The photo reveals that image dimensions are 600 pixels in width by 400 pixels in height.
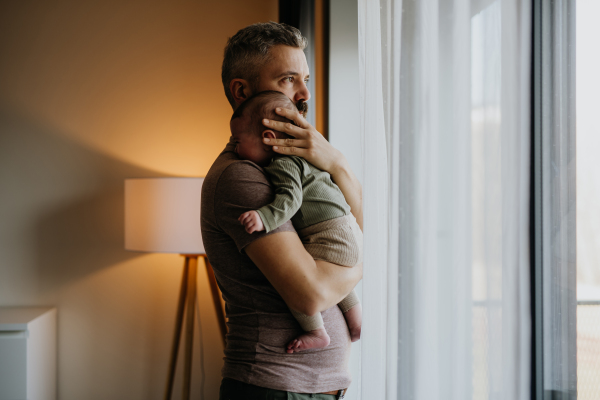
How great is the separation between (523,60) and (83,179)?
276 cm

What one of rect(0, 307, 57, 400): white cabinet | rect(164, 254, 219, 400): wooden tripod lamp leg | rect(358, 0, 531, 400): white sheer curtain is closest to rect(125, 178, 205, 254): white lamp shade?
rect(164, 254, 219, 400): wooden tripod lamp leg

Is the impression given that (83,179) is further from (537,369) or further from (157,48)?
(537,369)

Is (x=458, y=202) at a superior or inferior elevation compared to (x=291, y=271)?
superior

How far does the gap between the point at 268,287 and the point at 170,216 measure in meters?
1.53

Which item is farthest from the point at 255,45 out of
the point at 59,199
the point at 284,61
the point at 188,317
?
the point at 59,199

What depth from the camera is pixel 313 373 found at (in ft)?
3.01

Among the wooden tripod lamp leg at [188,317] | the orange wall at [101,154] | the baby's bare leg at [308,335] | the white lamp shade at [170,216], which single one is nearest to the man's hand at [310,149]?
the baby's bare leg at [308,335]

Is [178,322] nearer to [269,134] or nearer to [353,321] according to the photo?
[353,321]

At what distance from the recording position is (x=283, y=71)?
106cm

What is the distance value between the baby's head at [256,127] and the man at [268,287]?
22 millimetres

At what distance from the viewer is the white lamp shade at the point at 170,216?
2.31 m

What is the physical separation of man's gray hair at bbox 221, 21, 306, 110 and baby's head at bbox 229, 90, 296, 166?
0.26ft

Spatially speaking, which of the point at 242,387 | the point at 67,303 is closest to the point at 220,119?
the point at 67,303

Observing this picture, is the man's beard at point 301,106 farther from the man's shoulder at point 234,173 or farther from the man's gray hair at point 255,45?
the man's shoulder at point 234,173
